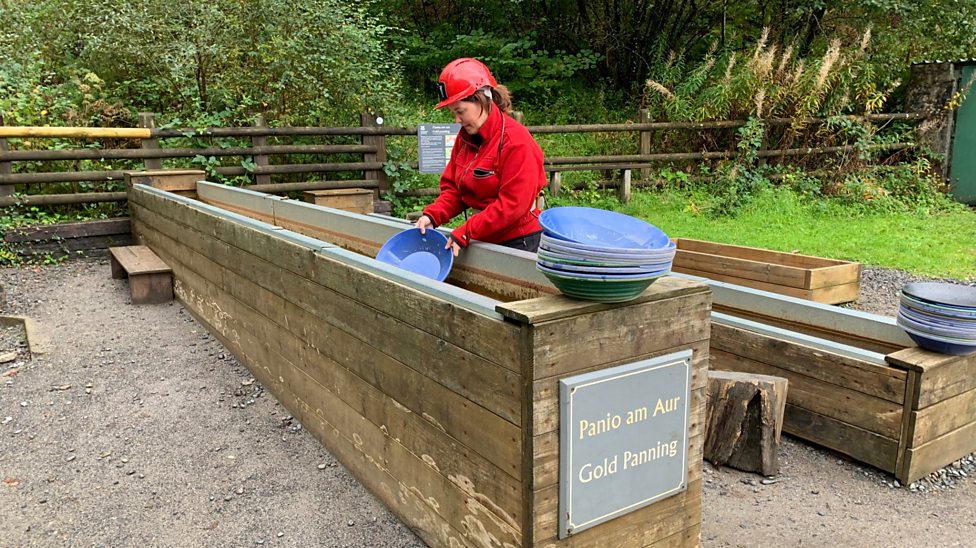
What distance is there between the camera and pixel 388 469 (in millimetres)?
2916

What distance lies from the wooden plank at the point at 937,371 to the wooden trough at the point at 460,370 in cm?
132

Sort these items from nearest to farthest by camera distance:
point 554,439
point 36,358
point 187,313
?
point 554,439 → point 36,358 → point 187,313

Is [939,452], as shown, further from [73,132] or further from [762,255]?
[73,132]

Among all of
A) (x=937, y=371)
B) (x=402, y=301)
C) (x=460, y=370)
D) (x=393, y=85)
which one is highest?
(x=393, y=85)

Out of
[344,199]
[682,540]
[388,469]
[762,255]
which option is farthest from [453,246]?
[344,199]

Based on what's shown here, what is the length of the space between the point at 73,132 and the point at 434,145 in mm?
4047

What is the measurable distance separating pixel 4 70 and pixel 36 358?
6732 mm

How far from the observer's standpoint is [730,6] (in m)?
15.9

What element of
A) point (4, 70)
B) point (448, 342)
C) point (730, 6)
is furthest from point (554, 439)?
point (730, 6)

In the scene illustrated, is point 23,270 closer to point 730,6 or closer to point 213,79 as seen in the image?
point 213,79

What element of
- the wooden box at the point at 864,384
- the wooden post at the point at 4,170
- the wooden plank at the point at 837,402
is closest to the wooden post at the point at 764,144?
the wooden box at the point at 864,384

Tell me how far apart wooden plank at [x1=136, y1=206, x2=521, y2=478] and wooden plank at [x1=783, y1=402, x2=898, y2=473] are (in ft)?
6.76

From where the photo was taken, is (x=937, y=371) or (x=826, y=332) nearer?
(x=937, y=371)

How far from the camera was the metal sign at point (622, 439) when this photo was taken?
2.06m
